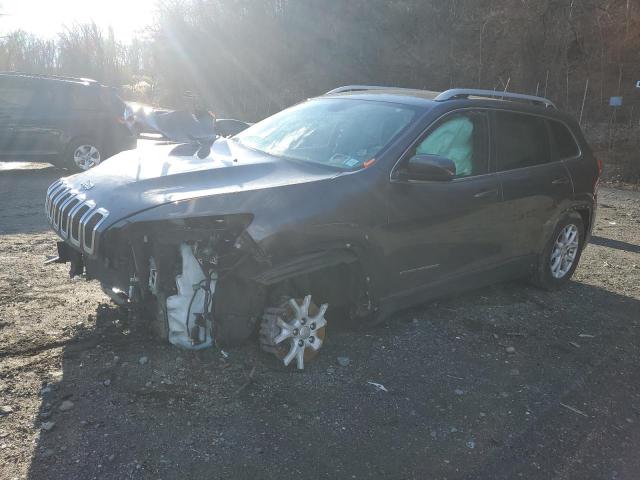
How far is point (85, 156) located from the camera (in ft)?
36.9

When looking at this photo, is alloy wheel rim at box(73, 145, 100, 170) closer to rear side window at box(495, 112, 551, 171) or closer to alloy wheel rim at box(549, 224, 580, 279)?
rear side window at box(495, 112, 551, 171)

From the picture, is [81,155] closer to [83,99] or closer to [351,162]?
[83,99]

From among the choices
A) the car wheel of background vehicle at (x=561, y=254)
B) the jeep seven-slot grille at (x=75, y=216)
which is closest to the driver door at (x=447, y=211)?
the car wheel of background vehicle at (x=561, y=254)

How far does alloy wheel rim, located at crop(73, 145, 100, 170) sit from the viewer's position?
441 inches

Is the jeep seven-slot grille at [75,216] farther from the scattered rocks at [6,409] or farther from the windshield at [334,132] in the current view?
the windshield at [334,132]

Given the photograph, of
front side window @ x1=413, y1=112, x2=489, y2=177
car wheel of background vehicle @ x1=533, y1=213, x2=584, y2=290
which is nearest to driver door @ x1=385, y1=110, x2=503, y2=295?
front side window @ x1=413, y1=112, x2=489, y2=177

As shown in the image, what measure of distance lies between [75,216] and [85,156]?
8270mm

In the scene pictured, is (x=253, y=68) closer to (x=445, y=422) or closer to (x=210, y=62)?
(x=210, y=62)

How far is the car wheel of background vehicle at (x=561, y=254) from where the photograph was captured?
5.66 meters

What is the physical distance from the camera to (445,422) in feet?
11.2

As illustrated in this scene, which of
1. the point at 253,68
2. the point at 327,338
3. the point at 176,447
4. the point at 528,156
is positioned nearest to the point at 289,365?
the point at 327,338

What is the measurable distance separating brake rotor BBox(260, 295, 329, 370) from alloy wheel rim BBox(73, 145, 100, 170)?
28.4ft

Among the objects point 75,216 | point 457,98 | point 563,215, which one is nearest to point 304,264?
point 75,216

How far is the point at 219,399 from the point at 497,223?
2.71 metres
